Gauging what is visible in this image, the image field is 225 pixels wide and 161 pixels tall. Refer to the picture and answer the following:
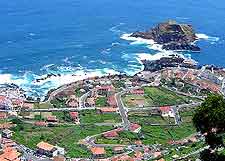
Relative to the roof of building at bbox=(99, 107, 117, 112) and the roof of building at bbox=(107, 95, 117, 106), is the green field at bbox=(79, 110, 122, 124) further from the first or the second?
the roof of building at bbox=(107, 95, 117, 106)

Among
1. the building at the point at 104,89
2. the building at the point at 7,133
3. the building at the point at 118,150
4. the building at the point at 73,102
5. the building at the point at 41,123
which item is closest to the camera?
the building at the point at 118,150

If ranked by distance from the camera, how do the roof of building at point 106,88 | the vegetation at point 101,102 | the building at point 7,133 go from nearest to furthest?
the building at point 7,133, the vegetation at point 101,102, the roof of building at point 106,88

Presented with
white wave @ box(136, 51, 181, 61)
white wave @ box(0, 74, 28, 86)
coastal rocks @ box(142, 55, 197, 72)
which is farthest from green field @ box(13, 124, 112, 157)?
white wave @ box(136, 51, 181, 61)

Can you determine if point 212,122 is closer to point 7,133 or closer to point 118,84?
point 7,133

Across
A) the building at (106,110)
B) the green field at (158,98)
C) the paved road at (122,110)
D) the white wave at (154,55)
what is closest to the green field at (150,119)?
the paved road at (122,110)

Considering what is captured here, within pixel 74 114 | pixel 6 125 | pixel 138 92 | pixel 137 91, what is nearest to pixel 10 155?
pixel 6 125

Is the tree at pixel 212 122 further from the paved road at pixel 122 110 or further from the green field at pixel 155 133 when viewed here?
the paved road at pixel 122 110
